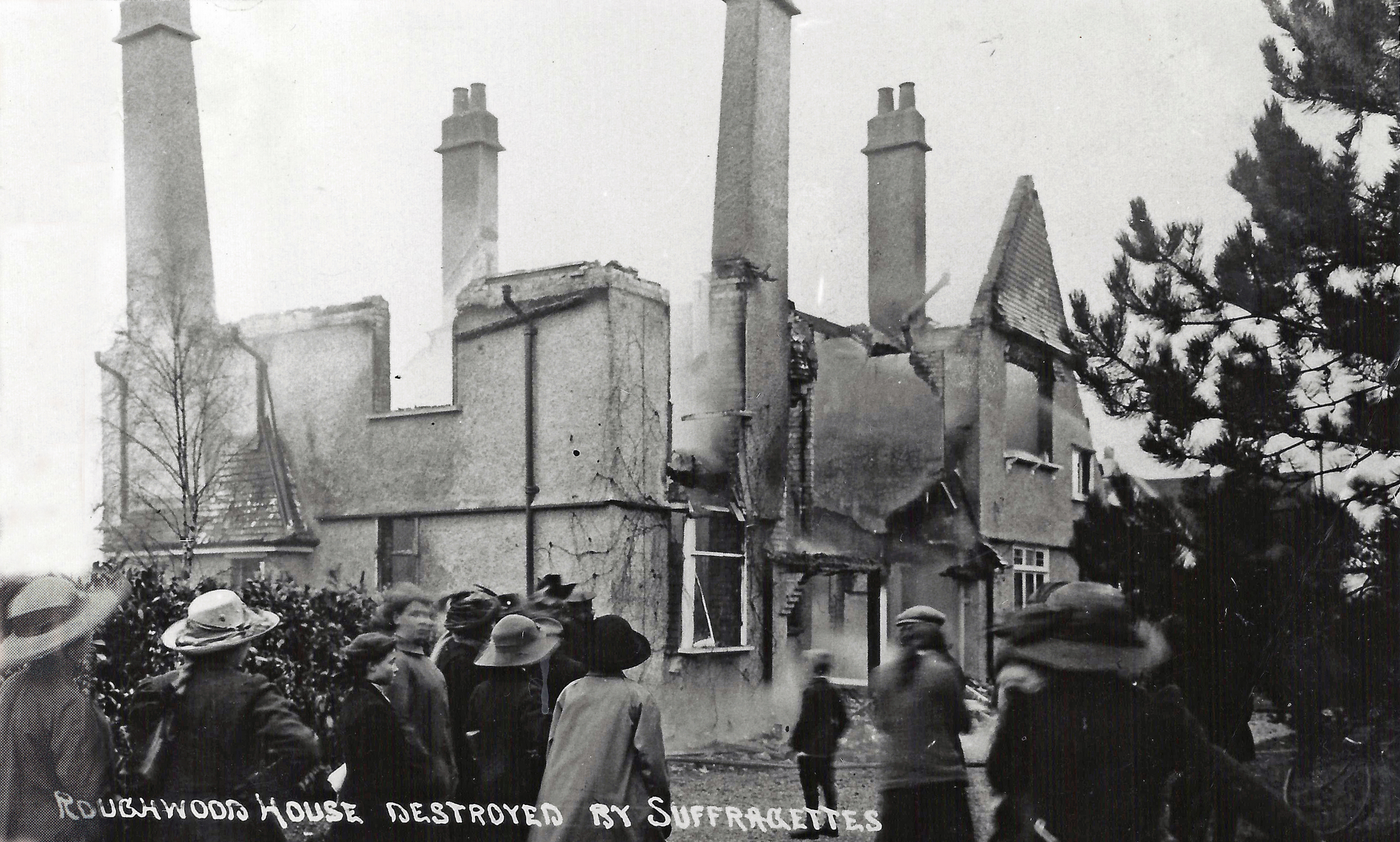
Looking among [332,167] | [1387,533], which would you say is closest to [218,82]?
[332,167]

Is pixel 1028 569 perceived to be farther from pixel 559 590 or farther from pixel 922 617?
pixel 922 617

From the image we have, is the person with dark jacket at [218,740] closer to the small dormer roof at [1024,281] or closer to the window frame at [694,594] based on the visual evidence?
the small dormer roof at [1024,281]

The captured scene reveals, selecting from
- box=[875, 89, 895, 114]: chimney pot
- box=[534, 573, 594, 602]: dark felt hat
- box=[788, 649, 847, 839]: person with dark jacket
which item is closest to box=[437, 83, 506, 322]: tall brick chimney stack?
box=[534, 573, 594, 602]: dark felt hat

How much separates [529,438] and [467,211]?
110 inches

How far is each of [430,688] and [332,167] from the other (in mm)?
6045

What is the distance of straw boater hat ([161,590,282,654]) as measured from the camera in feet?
14.8

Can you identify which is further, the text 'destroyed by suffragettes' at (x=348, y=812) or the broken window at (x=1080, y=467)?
the broken window at (x=1080, y=467)

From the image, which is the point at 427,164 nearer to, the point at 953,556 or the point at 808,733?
the point at 808,733

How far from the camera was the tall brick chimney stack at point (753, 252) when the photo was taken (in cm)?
1359

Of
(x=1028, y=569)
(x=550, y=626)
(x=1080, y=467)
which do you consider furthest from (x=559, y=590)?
(x=1028, y=569)

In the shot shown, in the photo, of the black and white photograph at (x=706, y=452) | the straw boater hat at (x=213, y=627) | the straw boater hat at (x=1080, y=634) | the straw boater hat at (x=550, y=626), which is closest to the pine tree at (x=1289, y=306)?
the black and white photograph at (x=706, y=452)

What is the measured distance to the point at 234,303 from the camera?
10945 millimetres

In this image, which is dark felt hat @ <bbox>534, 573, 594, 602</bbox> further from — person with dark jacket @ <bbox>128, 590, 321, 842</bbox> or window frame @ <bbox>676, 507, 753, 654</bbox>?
person with dark jacket @ <bbox>128, 590, 321, 842</bbox>

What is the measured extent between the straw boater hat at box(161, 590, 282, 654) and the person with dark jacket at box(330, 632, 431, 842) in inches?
17.3
